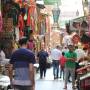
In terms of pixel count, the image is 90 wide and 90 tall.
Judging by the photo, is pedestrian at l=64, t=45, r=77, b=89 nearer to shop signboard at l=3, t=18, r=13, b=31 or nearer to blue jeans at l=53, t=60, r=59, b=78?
shop signboard at l=3, t=18, r=13, b=31

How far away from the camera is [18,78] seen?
32.9ft

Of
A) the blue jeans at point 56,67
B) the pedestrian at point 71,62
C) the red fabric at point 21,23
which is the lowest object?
the blue jeans at point 56,67

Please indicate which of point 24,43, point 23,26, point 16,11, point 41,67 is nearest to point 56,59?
point 41,67

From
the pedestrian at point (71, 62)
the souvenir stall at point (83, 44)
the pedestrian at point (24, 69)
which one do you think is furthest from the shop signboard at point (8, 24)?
the pedestrian at point (24, 69)

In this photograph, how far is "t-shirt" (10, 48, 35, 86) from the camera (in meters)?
9.95

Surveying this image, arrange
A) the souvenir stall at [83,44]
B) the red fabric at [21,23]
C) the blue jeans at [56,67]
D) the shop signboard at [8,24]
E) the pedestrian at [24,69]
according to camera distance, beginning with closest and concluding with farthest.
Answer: the pedestrian at [24,69] < the souvenir stall at [83,44] < the shop signboard at [8,24] < the red fabric at [21,23] < the blue jeans at [56,67]

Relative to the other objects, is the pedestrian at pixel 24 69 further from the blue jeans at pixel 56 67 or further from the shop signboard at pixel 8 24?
the blue jeans at pixel 56 67

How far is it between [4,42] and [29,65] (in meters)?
7.19

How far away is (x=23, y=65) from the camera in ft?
32.8

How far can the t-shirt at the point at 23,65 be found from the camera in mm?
9953

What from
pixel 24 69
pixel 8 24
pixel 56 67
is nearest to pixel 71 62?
pixel 8 24

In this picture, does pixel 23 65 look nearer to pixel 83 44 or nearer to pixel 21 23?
pixel 83 44

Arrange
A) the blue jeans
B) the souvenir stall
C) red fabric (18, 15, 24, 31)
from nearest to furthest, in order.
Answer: the souvenir stall → red fabric (18, 15, 24, 31) → the blue jeans

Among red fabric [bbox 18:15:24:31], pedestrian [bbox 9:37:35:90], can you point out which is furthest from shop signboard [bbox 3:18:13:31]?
pedestrian [bbox 9:37:35:90]
